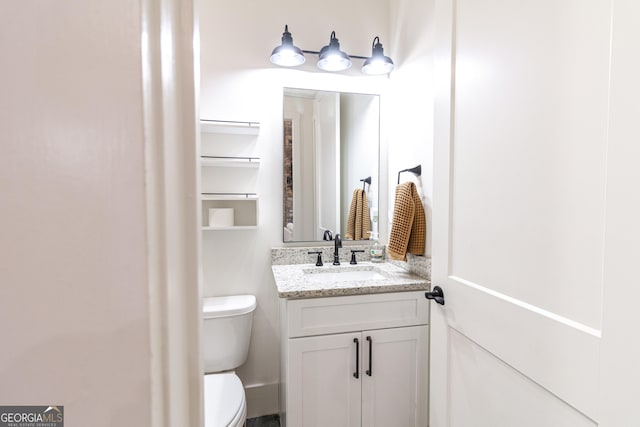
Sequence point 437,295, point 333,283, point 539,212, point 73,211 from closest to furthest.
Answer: point 73,211 → point 539,212 → point 437,295 → point 333,283

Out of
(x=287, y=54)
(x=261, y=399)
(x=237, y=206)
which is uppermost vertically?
(x=287, y=54)

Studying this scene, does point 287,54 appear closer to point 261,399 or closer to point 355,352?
point 355,352

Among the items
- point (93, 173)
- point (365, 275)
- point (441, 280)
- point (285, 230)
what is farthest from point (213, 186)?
point (93, 173)

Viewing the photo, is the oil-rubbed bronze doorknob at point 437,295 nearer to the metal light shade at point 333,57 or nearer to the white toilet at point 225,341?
the white toilet at point 225,341

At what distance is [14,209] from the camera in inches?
8.6

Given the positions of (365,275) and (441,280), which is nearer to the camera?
(441,280)

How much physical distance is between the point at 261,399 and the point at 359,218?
1.25m

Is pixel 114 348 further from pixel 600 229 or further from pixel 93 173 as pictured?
pixel 600 229

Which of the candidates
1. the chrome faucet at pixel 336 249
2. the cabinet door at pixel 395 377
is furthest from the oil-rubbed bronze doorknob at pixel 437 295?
the chrome faucet at pixel 336 249

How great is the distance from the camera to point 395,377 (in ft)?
4.59

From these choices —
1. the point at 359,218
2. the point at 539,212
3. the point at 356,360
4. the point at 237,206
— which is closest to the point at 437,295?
the point at 539,212

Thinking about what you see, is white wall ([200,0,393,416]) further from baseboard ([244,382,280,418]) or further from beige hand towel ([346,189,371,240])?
beige hand towel ([346,189,371,240])

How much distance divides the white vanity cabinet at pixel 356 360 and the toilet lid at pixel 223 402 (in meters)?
0.23

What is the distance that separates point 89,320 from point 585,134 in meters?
0.81
